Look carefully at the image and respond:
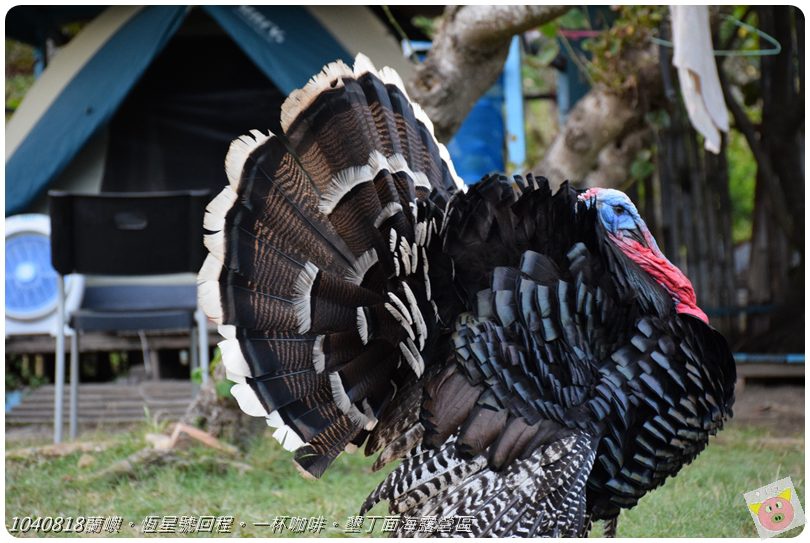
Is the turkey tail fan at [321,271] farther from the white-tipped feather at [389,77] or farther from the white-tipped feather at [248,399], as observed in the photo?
the white-tipped feather at [389,77]

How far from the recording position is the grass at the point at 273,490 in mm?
3725

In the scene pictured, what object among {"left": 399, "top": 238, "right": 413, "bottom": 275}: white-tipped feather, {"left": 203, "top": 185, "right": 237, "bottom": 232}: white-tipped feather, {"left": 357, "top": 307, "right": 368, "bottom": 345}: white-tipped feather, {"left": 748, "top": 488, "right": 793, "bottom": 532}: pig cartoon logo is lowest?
{"left": 748, "top": 488, "right": 793, "bottom": 532}: pig cartoon logo

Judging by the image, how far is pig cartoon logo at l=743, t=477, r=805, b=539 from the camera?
331 centimetres

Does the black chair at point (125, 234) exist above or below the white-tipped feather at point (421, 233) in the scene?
below

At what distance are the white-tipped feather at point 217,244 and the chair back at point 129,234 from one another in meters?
1.97

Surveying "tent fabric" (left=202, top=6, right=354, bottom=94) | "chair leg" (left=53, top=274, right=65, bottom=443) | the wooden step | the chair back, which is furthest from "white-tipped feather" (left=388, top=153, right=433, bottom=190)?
"tent fabric" (left=202, top=6, right=354, bottom=94)

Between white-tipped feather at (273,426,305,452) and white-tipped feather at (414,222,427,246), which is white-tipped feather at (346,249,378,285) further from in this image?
white-tipped feather at (273,426,305,452)

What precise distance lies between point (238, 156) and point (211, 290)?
41 cm

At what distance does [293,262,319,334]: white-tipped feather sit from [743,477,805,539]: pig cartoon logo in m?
1.65

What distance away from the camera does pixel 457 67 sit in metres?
4.83

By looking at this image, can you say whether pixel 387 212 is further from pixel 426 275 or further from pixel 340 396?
pixel 340 396

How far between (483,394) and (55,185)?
4974mm

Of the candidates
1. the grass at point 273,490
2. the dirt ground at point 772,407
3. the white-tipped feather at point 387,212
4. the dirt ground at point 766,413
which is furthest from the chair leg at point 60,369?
the dirt ground at point 772,407

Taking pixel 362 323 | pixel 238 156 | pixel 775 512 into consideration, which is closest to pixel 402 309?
pixel 362 323
